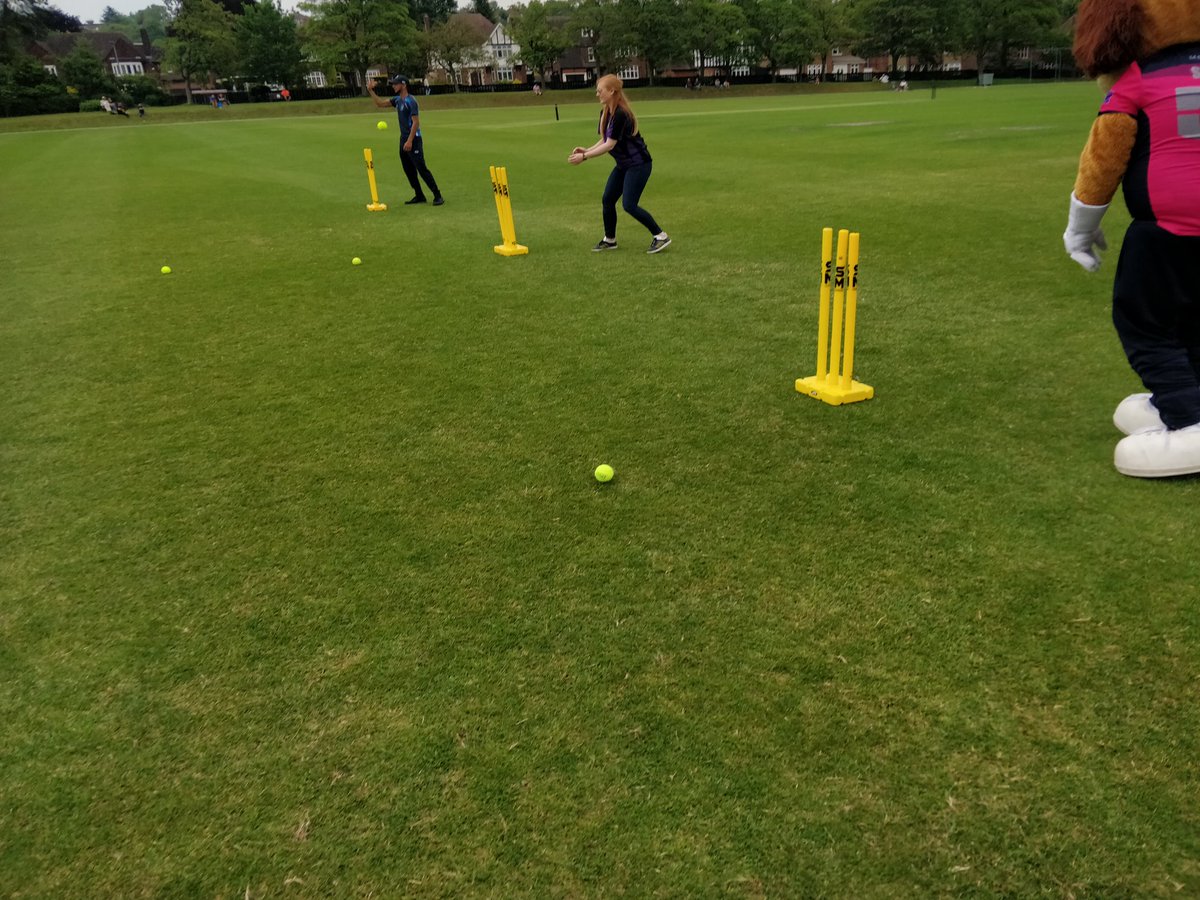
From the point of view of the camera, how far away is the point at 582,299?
8711 mm

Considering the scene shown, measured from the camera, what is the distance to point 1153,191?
4152 mm

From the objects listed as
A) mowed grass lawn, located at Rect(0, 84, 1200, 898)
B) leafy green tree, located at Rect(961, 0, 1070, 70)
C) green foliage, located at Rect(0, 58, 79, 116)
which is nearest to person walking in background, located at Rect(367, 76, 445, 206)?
mowed grass lawn, located at Rect(0, 84, 1200, 898)

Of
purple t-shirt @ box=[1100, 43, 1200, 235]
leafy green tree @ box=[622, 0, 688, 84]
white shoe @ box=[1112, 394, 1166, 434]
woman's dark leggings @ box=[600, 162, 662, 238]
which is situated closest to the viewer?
purple t-shirt @ box=[1100, 43, 1200, 235]

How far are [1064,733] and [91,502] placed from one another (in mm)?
5046

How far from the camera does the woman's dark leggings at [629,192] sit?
33.2 ft

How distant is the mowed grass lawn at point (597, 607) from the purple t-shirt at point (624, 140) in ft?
8.36

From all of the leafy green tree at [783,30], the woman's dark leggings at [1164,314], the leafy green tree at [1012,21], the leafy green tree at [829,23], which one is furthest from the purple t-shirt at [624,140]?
the leafy green tree at [829,23]

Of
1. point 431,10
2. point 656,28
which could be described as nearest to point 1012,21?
point 656,28

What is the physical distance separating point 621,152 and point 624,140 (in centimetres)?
15

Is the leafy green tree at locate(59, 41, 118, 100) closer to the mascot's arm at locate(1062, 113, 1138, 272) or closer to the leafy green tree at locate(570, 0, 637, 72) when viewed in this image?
the leafy green tree at locate(570, 0, 637, 72)

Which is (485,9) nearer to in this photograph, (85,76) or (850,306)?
(85,76)

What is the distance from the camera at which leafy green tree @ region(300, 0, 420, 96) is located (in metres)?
78.9

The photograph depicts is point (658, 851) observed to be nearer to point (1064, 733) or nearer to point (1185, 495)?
point (1064, 733)

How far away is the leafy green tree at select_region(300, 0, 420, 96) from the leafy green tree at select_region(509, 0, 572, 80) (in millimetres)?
12375
